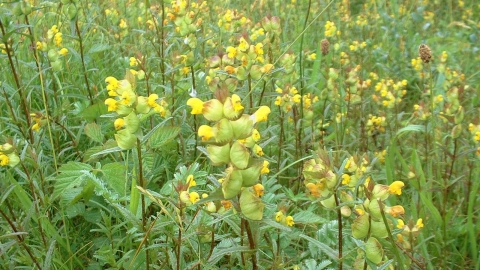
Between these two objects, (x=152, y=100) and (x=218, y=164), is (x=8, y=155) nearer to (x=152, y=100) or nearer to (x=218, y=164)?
(x=152, y=100)

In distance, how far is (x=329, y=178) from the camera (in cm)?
116

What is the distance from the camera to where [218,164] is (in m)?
1.05

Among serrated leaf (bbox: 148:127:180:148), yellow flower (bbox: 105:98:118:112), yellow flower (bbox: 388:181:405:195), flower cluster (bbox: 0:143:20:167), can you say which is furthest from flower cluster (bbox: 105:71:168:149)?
yellow flower (bbox: 388:181:405:195)

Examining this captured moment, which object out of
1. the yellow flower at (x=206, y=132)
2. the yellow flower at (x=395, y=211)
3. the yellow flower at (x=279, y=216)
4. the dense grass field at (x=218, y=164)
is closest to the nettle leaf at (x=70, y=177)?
the dense grass field at (x=218, y=164)

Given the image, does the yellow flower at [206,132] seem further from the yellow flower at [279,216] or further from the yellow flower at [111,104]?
the yellow flower at [279,216]

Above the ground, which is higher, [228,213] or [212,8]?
[228,213]

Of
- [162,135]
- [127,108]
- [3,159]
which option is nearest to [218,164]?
[127,108]

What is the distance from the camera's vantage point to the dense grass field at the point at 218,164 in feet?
3.93

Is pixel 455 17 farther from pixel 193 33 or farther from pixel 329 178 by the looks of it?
pixel 329 178

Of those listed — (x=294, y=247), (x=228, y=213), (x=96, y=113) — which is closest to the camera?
(x=228, y=213)

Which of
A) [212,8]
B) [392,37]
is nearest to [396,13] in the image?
[392,37]

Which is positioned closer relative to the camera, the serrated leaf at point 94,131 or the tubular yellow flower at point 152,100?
the tubular yellow flower at point 152,100

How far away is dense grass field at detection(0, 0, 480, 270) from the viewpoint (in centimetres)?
120

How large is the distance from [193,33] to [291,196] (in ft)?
3.18
